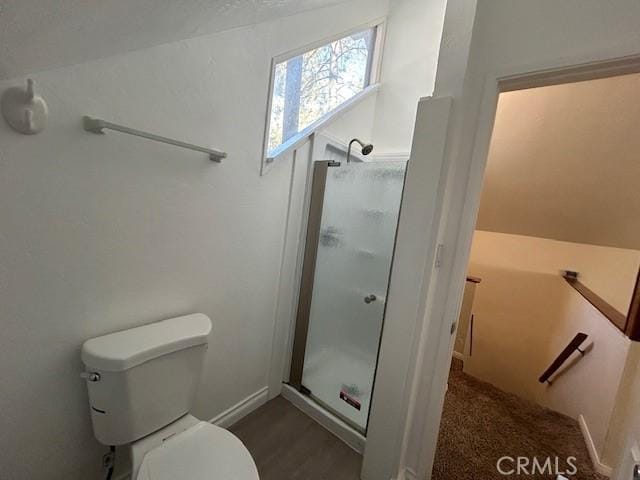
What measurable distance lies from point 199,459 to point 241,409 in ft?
2.56

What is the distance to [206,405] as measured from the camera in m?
1.54

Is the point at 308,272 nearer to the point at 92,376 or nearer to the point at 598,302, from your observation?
the point at 92,376

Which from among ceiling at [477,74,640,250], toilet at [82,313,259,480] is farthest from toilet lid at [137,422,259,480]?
ceiling at [477,74,640,250]

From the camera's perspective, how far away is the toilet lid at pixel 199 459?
937mm

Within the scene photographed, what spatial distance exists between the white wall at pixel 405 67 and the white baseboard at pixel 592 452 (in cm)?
225

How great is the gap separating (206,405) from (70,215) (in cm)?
119

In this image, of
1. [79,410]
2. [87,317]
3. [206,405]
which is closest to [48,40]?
[87,317]

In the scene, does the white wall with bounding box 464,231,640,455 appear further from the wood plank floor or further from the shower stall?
the wood plank floor

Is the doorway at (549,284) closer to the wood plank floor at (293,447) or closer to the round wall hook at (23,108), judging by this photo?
the wood plank floor at (293,447)

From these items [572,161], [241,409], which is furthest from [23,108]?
[572,161]

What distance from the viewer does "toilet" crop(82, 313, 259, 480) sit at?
96cm

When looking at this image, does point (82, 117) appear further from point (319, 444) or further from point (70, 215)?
point (319, 444)

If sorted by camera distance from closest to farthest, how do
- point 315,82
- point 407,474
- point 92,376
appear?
point 92,376 → point 407,474 → point 315,82

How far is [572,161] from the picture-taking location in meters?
1.84
